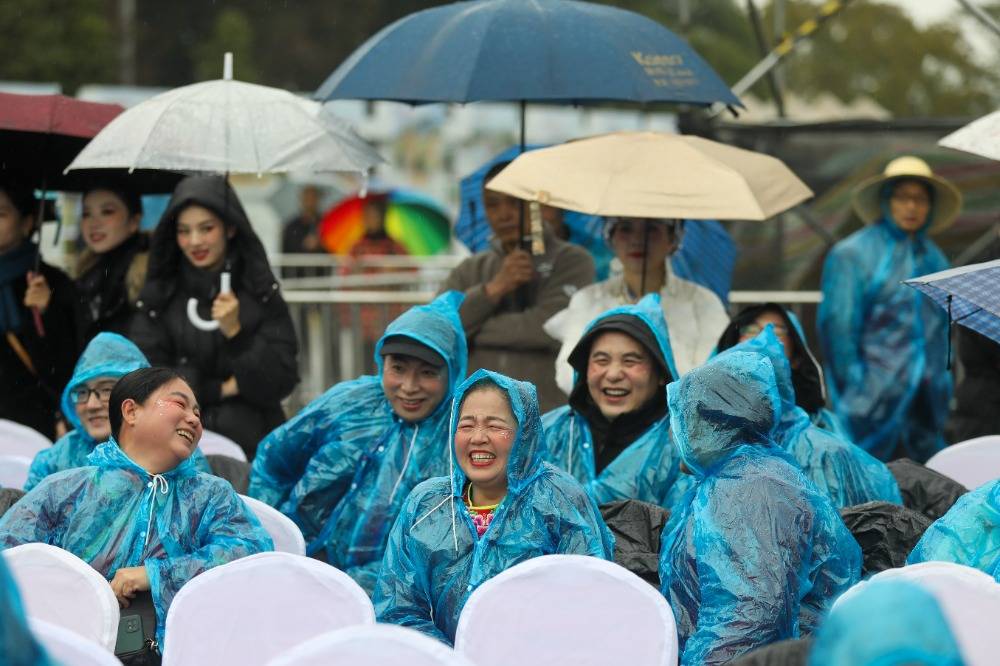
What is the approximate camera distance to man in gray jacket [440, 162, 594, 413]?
6.88 meters

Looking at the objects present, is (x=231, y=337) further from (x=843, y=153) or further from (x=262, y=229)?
(x=262, y=229)

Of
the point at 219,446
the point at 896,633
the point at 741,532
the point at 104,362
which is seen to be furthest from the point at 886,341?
the point at 896,633

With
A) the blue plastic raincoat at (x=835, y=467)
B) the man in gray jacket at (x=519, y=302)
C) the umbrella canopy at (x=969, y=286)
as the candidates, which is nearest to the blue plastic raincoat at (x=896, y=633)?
the umbrella canopy at (x=969, y=286)

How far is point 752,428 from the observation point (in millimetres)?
4188

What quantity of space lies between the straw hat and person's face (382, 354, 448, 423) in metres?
3.24

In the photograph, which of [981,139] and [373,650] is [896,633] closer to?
[373,650]

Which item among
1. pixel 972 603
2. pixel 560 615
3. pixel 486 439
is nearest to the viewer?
pixel 972 603

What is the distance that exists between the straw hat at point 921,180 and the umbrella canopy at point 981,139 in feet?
3.43

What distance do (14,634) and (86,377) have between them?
3.08 metres

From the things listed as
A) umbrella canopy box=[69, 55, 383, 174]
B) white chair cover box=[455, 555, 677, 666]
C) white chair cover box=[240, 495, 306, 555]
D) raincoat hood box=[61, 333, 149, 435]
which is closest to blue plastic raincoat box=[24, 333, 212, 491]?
raincoat hood box=[61, 333, 149, 435]

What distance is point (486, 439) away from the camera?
4484 millimetres

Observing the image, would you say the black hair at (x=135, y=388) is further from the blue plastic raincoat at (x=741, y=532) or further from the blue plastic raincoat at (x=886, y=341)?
the blue plastic raincoat at (x=886, y=341)

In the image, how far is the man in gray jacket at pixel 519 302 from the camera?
6879 mm

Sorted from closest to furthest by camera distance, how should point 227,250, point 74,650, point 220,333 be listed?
1. point 74,650
2. point 220,333
3. point 227,250
